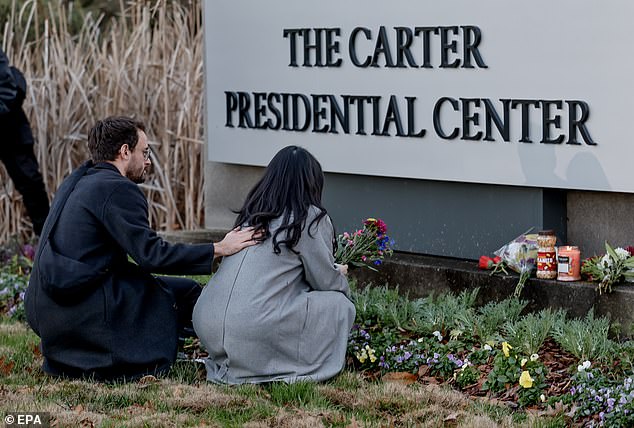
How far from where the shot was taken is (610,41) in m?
6.41

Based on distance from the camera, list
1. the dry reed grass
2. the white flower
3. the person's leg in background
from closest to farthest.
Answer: the white flower → the person's leg in background → the dry reed grass

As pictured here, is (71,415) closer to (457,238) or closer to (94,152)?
(94,152)

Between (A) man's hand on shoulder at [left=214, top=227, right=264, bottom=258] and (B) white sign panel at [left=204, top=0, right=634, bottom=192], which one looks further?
(B) white sign panel at [left=204, top=0, right=634, bottom=192]

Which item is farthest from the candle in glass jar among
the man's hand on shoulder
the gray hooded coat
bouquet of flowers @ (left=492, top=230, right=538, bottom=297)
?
the man's hand on shoulder

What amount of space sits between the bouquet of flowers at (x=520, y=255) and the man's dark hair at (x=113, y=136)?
2.18m

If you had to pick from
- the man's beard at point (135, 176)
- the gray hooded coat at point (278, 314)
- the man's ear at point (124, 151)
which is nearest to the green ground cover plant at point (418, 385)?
the gray hooded coat at point (278, 314)

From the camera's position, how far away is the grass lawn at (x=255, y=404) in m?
5.16

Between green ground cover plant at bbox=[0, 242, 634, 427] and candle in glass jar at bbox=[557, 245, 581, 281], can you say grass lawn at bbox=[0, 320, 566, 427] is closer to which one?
green ground cover plant at bbox=[0, 242, 634, 427]

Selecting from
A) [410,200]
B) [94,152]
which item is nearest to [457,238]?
[410,200]

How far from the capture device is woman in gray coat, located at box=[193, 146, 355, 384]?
18.4 feet

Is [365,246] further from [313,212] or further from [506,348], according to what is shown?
[506,348]

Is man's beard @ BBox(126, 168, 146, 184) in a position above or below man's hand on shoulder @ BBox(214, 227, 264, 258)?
above

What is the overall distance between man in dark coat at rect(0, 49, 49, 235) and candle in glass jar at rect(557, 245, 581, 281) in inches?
181

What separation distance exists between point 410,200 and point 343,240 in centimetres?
117
